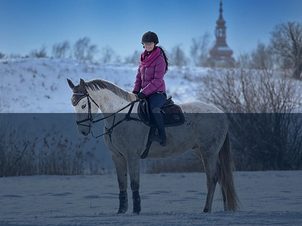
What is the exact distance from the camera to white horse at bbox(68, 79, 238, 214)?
8.92 metres

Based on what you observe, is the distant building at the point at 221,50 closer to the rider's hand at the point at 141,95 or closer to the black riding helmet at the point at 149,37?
the black riding helmet at the point at 149,37

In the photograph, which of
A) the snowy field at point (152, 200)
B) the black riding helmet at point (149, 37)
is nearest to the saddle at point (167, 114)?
the black riding helmet at point (149, 37)

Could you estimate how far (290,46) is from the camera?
23938 millimetres

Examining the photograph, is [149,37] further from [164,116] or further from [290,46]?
[290,46]

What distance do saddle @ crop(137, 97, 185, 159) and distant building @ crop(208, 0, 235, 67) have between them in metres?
11.9

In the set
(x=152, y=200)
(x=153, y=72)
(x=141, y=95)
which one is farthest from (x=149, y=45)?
(x=152, y=200)

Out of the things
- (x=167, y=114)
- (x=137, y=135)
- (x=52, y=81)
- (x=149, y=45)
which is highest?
(x=149, y=45)

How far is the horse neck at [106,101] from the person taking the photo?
9.08 meters

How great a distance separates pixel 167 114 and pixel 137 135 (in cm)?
61

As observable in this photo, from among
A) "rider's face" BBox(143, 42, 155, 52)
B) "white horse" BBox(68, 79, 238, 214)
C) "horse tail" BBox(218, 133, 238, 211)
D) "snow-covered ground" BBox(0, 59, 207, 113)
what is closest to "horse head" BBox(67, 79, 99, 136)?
"white horse" BBox(68, 79, 238, 214)

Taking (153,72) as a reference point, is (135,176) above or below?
below

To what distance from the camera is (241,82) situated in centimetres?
1964

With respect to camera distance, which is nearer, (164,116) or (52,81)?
(164,116)

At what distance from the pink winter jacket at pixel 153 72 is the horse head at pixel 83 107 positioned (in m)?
0.76
